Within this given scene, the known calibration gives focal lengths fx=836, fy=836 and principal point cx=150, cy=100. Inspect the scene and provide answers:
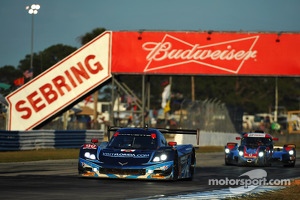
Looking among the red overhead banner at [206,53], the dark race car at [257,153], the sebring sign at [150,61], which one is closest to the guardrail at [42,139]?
the sebring sign at [150,61]

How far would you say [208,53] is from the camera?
41812mm

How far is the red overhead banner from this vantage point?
4166 cm

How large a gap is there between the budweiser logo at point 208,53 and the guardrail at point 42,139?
5.06m

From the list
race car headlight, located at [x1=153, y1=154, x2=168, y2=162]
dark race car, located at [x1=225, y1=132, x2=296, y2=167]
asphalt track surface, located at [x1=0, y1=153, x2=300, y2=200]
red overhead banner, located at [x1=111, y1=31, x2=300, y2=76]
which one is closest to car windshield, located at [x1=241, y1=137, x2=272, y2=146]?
dark race car, located at [x1=225, y1=132, x2=296, y2=167]

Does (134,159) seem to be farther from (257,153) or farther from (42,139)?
(42,139)

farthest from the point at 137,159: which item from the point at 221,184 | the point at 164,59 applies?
the point at 164,59

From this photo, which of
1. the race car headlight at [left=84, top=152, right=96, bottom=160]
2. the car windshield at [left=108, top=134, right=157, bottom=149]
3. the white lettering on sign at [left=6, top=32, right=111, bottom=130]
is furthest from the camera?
the white lettering on sign at [left=6, top=32, right=111, bottom=130]

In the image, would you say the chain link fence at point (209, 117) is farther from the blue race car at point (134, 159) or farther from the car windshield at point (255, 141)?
the blue race car at point (134, 159)

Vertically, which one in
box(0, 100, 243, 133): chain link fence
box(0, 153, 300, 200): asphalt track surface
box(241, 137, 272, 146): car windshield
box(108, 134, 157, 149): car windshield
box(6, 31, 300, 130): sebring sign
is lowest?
box(0, 153, 300, 200): asphalt track surface

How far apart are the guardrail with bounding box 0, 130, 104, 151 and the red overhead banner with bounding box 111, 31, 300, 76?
4.04 meters

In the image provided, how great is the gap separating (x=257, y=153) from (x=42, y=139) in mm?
13773

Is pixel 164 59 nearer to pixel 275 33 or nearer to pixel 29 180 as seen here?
pixel 275 33

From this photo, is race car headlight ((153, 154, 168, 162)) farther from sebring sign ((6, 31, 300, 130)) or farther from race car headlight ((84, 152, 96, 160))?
sebring sign ((6, 31, 300, 130))

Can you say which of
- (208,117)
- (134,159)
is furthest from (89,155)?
(208,117)
